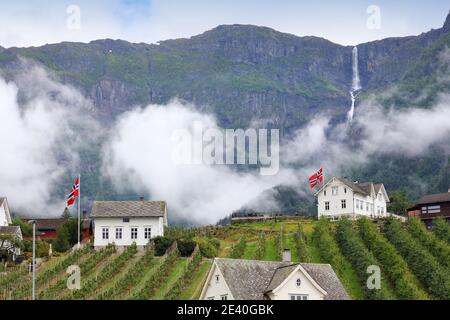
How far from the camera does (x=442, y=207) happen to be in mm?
121000

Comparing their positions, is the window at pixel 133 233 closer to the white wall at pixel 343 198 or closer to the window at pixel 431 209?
the white wall at pixel 343 198

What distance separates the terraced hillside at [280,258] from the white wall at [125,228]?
11.2 feet

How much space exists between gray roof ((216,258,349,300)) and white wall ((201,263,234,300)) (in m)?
0.38

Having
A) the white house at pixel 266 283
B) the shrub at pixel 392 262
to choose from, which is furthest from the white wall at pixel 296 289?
the shrub at pixel 392 262

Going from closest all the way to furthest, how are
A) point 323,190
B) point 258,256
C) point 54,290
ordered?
point 54,290, point 258,256, point 323,190

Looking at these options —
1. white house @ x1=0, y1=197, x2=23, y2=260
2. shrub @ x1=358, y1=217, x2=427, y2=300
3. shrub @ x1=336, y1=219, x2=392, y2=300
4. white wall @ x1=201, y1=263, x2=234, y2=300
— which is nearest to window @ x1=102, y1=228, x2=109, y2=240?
white house @ x1=0, y1=197, x2=23, y2=260

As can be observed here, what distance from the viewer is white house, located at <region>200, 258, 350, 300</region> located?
211ft

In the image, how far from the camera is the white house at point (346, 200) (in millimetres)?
125438

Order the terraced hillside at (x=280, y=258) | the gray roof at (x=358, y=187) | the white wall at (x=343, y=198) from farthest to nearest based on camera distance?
1. the gray roof at (x=358, y=187)
2. the white wall at (x=343, y=198)
3. the terraced hillside at (x=280, y=258)

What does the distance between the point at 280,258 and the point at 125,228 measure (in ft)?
74.3

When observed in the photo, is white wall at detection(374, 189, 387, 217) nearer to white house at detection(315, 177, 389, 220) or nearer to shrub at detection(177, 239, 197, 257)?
white house at detection(315, 177, 389, 220)
